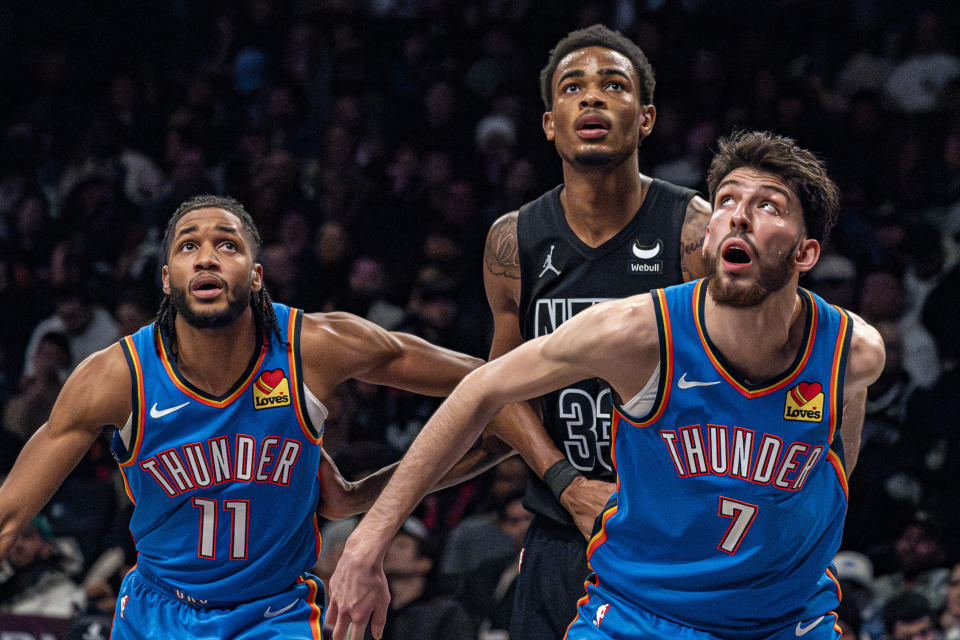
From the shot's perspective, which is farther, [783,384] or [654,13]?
[654,13]

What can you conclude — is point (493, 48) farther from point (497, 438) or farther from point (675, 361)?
point (675, 361)

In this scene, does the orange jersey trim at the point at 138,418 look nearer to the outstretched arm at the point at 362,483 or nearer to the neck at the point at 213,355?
the neck at the point at 213,355

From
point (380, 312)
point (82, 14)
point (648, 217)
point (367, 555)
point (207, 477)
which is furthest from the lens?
point (82, 14)

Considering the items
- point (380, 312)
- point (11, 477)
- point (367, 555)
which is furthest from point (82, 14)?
point (367, 555)

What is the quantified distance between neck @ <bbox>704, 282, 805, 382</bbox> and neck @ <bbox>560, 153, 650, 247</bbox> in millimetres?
858

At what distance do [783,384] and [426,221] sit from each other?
14.8 ft

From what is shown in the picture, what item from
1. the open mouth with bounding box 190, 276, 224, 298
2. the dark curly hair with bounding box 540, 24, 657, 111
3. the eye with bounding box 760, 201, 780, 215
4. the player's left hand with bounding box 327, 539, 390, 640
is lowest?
the player's left hand with bounding box 327, 539, 390, 640

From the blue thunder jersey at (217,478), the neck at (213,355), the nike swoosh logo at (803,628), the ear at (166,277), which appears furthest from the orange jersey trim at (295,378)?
the nike swoosh logo at (803,628)

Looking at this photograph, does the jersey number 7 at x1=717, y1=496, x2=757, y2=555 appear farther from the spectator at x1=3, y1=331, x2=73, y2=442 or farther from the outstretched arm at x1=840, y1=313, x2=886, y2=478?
the spectator at x1=3, y1=331, x2=73, y2=442

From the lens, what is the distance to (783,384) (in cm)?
277

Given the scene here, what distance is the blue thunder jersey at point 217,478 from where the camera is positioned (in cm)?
337

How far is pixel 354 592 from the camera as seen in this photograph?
8.74 feet

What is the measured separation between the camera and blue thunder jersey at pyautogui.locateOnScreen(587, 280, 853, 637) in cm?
276

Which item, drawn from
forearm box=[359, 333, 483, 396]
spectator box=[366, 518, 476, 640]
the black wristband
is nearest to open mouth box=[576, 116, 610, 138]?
forearm box=[359, 333, 483, 396]
